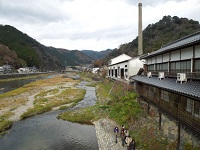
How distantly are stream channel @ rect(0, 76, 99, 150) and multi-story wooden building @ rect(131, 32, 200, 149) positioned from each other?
677 cm

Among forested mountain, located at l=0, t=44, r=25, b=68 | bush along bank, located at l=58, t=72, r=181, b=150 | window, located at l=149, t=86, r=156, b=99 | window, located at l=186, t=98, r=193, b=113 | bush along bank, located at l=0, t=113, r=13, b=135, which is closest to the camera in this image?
window, located at l=186, t=98, r=193, b=113

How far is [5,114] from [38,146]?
38.9 ft

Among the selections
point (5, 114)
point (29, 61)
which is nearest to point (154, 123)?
point (5, 114)

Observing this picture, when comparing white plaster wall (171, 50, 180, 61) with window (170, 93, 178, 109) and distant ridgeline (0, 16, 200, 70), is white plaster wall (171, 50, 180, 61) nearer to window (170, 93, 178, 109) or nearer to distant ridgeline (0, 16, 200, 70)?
window (170, 93, 178, 109)

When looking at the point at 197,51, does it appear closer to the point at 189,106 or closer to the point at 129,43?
the point at 189,106

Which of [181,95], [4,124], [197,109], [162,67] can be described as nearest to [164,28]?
[162,67]

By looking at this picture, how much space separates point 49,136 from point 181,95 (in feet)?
44.0

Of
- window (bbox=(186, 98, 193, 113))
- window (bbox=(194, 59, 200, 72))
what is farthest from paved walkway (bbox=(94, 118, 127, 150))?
window (bbox=(194, 59, 200, 72))

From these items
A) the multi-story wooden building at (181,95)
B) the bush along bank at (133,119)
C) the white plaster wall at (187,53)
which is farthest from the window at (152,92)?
the white plaster wall at (187,53)

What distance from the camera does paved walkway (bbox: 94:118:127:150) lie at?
15.2 meters

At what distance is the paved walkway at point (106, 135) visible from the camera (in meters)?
15.2

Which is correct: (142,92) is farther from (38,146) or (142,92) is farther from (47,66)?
(47,66)

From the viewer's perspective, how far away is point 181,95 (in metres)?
11.1

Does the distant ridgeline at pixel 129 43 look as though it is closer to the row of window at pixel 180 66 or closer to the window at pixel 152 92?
the row of window at pixel 180 66
